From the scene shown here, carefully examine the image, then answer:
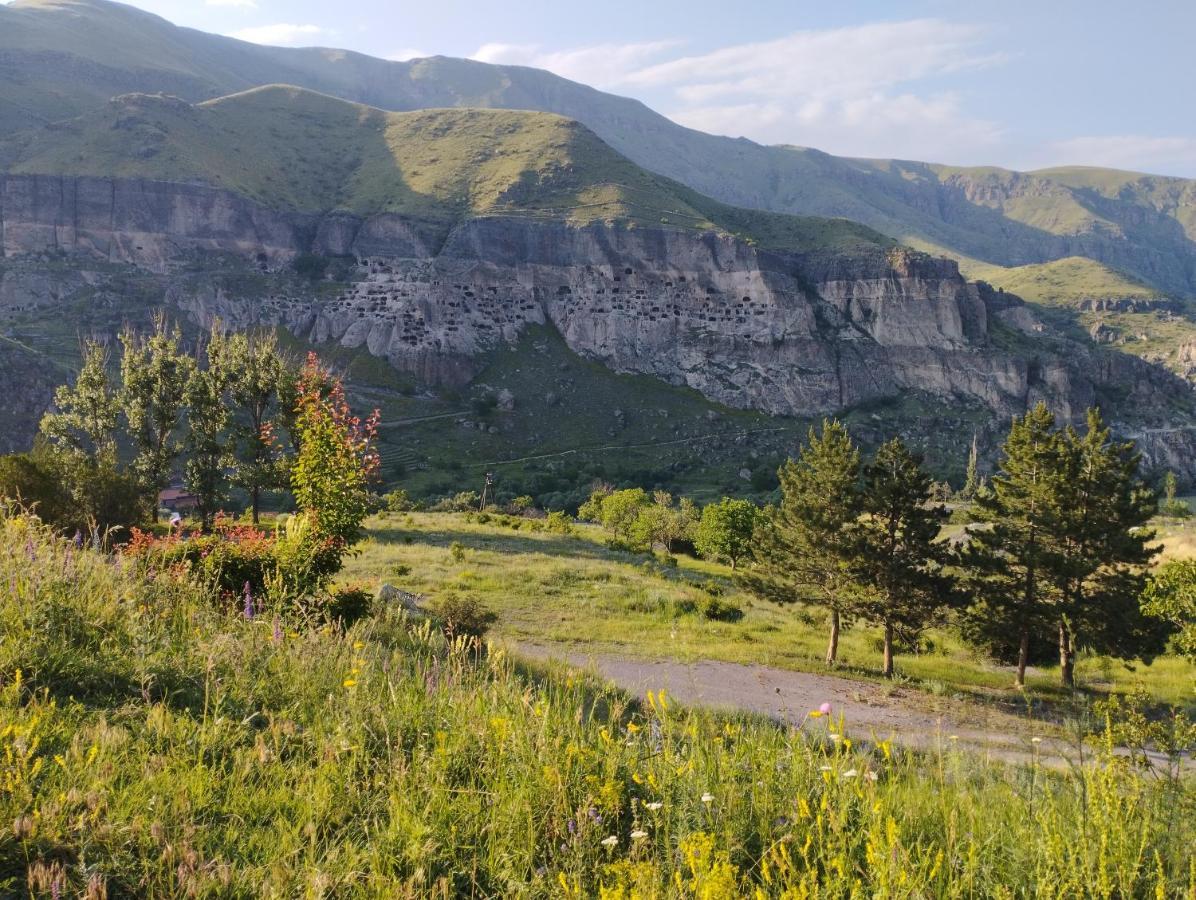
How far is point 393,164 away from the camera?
174 meters

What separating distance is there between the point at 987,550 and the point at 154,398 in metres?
38.8

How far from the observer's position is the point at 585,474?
9975 centimetres

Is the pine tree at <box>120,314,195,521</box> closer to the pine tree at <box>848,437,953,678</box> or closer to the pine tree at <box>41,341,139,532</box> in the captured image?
the pine tree at <box>41,341,139,532</box>

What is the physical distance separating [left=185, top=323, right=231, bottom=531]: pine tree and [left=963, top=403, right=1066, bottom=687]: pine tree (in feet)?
114

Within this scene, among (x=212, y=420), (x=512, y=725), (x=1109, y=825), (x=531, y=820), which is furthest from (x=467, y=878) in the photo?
(x=212, y=420)

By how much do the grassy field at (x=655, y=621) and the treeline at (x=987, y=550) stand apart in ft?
5.71

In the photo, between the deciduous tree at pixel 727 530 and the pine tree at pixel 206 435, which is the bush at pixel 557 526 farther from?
the pine tree at pixel 206 435

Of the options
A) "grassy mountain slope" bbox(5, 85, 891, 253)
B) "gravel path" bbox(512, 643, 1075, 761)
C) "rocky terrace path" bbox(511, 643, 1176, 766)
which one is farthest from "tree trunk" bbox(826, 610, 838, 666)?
"grassy mountain slope" bbox(5, 85, 891, 253)

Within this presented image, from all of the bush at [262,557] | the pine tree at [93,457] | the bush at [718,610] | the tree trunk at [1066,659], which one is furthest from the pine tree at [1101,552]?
the pine tree at [93,457]

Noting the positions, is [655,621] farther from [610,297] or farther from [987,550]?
[610,297]

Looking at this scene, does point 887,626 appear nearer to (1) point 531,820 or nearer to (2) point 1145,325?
(1) point 531,820

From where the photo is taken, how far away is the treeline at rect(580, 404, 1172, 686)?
76.0ft

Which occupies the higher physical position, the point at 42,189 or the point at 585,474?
the point at 42,189

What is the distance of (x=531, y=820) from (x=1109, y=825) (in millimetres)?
2986
